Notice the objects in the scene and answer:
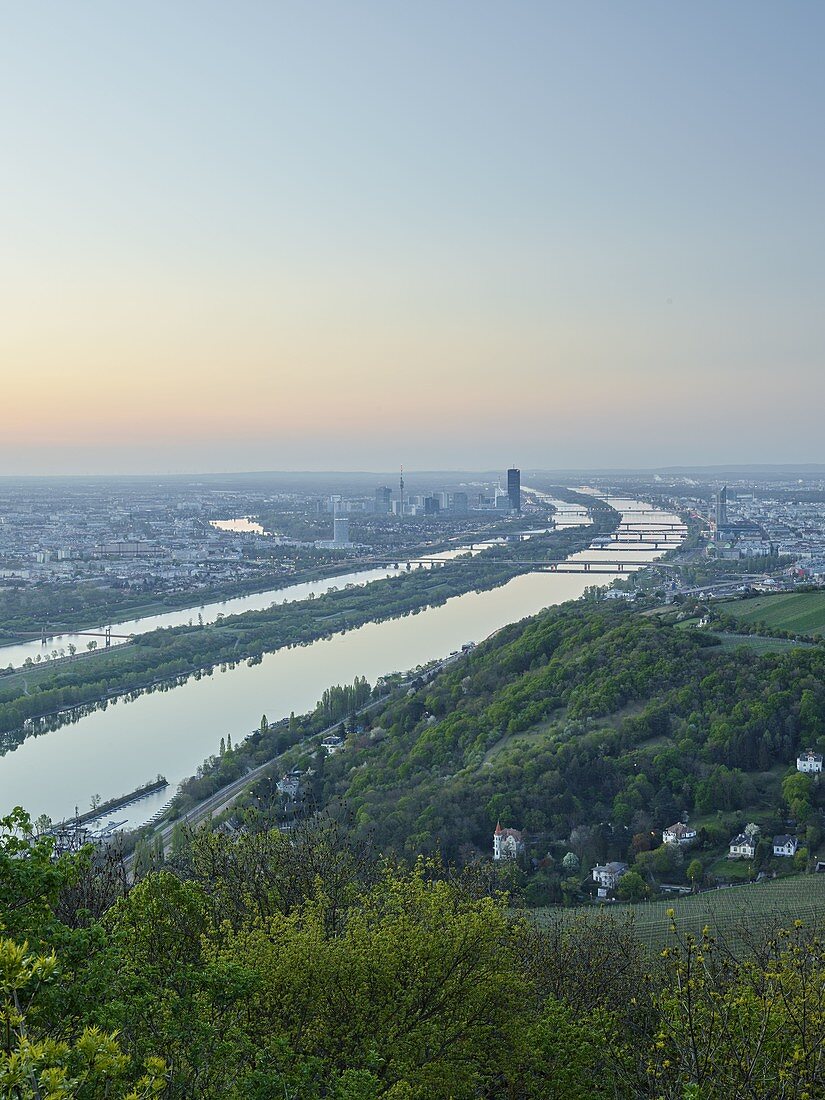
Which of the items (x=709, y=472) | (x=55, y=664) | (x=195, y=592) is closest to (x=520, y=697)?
(x=55, y=664)

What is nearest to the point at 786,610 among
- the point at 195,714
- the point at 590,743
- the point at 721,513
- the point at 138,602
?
the point at 590,743

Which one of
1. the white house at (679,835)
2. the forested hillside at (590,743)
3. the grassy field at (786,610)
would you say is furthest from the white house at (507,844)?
the grassy field at (786,610)

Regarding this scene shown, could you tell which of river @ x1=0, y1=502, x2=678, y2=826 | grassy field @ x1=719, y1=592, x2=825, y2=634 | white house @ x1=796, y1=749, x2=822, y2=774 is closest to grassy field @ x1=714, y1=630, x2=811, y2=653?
grassy field @ x1=719, y1=592, x2=825, y2=634

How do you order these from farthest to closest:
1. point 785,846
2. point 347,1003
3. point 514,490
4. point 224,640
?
point 514,490, point 224,640, point 785,846, point 347,1003

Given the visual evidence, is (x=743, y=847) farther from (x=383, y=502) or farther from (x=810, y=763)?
(x=383, y=502)

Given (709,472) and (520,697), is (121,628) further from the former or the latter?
(709,472)

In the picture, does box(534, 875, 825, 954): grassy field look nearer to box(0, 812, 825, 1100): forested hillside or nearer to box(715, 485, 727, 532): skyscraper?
box(0, 812, 825, 1100): forested hillside
